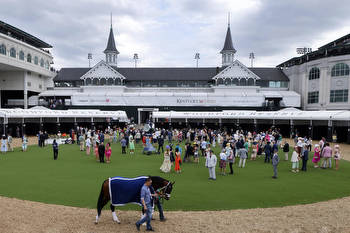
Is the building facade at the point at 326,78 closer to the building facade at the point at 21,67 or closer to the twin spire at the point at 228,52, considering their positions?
the twin spire at the point at 228,52

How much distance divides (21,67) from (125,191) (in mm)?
44639

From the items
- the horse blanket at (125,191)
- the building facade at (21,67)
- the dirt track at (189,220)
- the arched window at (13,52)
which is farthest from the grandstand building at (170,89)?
the horse blanket at (125,191)

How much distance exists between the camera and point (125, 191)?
21.2 feet

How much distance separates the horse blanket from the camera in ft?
21.3

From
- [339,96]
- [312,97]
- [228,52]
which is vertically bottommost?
[339,96]

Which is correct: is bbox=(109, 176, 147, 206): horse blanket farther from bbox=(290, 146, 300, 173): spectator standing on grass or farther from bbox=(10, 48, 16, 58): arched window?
bbox=(10, 48, 16, 58): arched window

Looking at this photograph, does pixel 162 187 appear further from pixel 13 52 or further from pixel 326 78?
pixel 13 52

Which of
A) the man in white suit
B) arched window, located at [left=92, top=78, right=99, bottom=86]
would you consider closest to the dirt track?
the man in white suit

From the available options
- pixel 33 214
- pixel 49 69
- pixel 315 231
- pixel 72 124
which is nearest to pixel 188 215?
pixel 315 231

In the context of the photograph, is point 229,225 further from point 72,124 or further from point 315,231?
point 72,124

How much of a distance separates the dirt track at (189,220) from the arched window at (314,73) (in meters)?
36.4

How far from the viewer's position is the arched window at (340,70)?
1348 inches

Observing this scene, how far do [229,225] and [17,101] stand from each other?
49.6m

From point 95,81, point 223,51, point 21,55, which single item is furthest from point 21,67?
point 223,51
